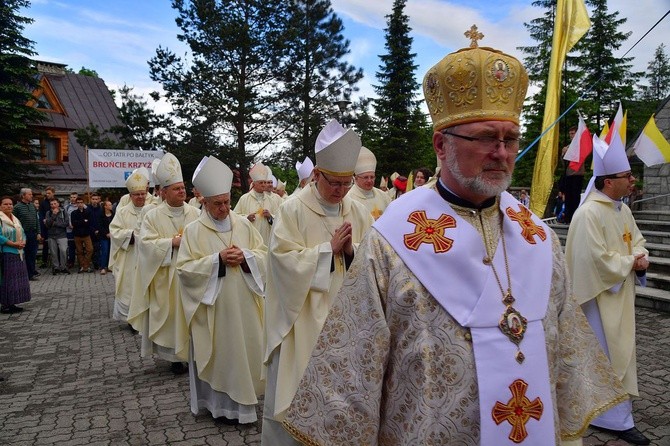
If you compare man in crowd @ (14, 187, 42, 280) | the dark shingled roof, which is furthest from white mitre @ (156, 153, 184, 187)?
the dark shingled roof

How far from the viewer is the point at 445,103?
230 cm

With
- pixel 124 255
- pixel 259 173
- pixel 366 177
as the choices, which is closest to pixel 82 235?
pixel 259 173

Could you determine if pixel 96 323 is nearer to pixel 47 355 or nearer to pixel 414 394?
pixel 47 355

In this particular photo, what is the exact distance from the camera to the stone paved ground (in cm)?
499

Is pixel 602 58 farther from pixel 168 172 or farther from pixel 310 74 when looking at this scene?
pixel 168 172

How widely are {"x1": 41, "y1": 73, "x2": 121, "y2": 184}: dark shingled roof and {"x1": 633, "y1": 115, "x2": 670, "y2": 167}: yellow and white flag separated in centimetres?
3484

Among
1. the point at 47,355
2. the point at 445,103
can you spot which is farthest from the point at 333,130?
the point at 47,355

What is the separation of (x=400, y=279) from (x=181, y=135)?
83.8ft

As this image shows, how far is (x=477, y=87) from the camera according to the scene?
2.21 meters

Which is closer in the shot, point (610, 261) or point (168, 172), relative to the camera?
point (610, 261)

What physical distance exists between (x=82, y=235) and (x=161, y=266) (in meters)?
11.6

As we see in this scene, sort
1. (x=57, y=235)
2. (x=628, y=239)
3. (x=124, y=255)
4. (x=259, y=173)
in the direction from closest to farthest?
1. (x=628, y=239)
2. (x=124, y=255)
3. (x=259, y=173)
4. (x=57, y=235)

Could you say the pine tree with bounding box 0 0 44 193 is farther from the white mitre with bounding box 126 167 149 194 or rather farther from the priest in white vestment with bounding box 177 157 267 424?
the priest in white vestment with bounding box 177 157 267 424

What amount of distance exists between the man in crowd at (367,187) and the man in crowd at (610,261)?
342 centimetres
